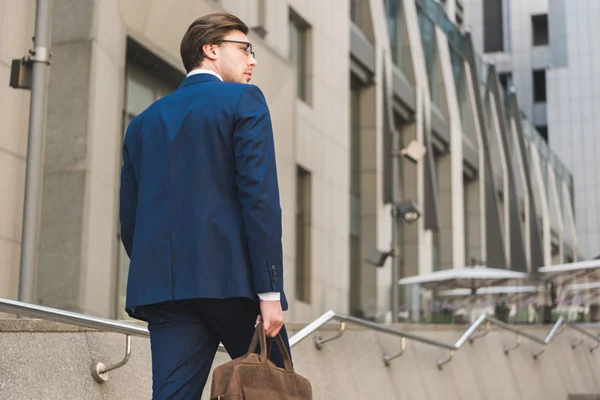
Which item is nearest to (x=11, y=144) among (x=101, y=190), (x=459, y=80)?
(x=101, y=190)

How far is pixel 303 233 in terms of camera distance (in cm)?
2545

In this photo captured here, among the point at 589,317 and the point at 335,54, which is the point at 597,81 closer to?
the point at 589,317

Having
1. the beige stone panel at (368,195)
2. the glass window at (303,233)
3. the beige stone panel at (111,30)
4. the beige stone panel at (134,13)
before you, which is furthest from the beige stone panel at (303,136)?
the beige stone panel at (111,30)

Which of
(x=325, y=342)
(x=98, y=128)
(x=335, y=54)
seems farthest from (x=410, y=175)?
(x=325, y=342)

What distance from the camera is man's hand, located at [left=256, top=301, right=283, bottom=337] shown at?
12.6 ft

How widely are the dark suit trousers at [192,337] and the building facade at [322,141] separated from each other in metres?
10.6

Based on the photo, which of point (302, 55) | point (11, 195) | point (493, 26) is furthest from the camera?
point (493, 26)

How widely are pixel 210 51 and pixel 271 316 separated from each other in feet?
3.62

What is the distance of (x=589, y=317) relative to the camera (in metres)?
36.1

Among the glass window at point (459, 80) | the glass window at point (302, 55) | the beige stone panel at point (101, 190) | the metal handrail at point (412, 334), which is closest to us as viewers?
the metal handrail at point (412, 334)

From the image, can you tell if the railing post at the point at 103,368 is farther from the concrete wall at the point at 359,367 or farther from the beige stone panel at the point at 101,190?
the beige stone panel at the point at 101,190

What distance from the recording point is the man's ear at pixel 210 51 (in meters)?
4.23

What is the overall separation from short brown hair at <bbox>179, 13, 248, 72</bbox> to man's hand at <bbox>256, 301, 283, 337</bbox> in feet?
3.39

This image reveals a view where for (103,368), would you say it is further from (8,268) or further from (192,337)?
(8,268)
